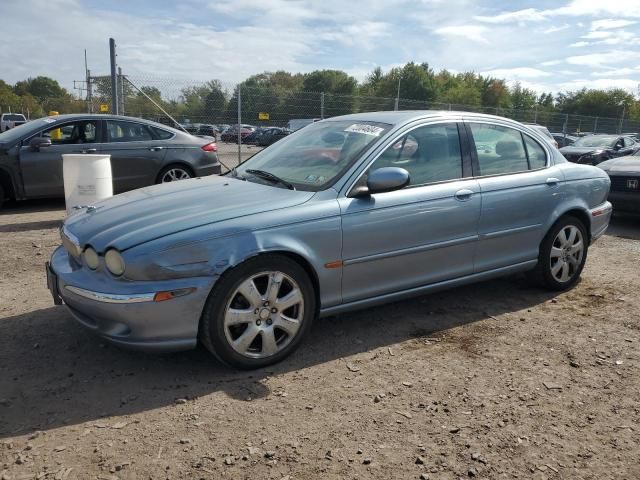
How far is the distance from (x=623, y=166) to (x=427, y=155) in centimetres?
610

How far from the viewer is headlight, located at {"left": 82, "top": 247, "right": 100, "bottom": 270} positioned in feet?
10.5

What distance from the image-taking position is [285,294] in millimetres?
3420

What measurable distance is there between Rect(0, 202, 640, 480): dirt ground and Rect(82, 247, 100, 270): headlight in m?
0.65

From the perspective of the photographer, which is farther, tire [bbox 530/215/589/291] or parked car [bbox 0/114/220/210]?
parked car [bbox 0/114/220/210]

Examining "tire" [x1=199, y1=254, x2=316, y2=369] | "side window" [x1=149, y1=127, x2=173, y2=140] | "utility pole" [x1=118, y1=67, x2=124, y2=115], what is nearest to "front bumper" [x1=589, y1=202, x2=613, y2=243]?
"tire" [x1=199, y1=254, x2=316, y2=369]

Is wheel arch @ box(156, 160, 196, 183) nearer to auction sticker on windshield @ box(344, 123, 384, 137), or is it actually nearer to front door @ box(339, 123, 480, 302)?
auction sticker on windshield @ box(344, 123, 384, 137)

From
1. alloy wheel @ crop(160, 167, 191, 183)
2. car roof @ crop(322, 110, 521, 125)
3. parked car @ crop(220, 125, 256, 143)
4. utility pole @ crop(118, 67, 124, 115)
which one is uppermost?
utility pole @ crop(118, 67, 124, 115)

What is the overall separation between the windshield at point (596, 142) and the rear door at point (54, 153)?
13301mm

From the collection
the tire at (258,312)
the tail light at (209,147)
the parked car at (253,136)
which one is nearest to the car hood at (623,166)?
the tail light at (209,147)

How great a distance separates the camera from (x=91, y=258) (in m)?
3.26

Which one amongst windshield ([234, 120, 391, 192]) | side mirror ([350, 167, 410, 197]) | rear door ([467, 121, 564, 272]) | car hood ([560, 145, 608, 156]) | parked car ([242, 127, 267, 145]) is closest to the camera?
side mirror ([350, 167, 410, 197])

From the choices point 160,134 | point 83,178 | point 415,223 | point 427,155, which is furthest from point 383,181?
point 160,134

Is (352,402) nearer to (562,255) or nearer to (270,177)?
(270,177)

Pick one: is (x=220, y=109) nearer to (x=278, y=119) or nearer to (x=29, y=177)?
(x=278, y=119)
